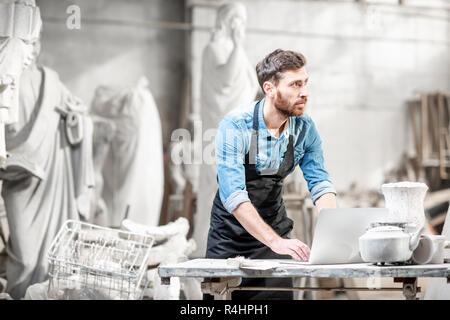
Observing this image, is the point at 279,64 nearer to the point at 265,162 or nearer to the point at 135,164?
the point at 265,162

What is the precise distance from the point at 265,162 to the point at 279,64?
15.8 inches

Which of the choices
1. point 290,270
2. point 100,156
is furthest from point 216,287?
point 100,156

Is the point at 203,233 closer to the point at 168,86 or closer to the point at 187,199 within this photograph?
the point at 187,199

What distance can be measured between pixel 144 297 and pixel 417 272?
3300mm

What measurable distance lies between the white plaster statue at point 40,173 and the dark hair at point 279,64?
281 cm

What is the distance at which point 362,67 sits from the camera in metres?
9.21

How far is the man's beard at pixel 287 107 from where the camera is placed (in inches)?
110

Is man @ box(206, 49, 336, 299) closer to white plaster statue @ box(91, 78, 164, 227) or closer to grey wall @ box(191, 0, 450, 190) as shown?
white plaster statue @ box(91, 78, 164, 227)

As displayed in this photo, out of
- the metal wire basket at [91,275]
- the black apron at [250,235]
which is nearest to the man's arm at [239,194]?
the black apron at [250,235]

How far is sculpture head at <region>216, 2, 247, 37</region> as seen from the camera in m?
6.67

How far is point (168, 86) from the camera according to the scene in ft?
30.2

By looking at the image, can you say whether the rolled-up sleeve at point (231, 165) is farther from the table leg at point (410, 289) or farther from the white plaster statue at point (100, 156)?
the white plaster statue at point (100, 156)
